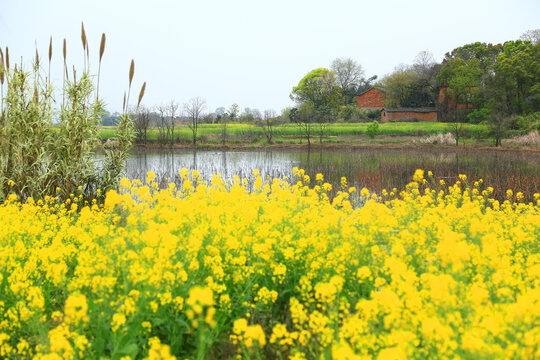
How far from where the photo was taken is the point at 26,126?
26.4ft

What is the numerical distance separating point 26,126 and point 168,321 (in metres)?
7.03

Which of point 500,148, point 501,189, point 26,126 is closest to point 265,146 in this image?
point 500,148

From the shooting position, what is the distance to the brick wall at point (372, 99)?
65938 millimetres

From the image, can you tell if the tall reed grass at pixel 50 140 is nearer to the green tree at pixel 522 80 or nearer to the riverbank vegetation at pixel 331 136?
the riverbank vegetation at pixel 331 136

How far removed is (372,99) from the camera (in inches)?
2625

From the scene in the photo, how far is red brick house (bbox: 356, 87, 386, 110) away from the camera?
65.9 meters

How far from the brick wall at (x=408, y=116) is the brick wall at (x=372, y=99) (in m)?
6.69

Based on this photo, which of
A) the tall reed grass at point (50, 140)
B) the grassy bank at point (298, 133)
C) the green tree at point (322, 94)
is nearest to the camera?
the tall reed grass at point (50, 140)

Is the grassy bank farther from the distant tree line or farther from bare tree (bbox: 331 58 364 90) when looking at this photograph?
bare tree (bbox: 331 58 364 90)

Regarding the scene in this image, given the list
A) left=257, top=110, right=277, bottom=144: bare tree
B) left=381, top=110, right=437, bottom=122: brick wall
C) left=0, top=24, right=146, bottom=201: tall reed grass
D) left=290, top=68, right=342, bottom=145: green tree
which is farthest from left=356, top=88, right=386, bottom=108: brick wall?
left=0, top=24, right=146, bottom=201: tall reed grass

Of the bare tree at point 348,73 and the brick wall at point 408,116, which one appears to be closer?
the brick wall at point 408,116

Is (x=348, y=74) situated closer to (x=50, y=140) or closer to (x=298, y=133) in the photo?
(x=298, y=133)

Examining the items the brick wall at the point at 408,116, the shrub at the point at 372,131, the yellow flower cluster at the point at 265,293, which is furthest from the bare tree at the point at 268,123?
the yellow flower cluster at the point at 265,293

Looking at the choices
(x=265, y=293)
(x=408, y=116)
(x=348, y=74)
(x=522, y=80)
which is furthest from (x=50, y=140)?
(x=348, y=74)
